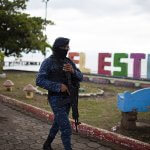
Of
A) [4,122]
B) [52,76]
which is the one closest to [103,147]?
[52,76]

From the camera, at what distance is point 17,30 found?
76.8 ft

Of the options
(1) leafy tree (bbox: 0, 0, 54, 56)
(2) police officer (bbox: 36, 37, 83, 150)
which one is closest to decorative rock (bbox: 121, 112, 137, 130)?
(2) police officer (bbox: 36, 37, 83, 150)

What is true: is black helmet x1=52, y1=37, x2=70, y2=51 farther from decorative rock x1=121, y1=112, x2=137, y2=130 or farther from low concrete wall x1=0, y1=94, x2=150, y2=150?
decorative rock x1=121, y1=112, x2=137, y2=130

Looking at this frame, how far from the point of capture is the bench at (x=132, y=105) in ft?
23.7

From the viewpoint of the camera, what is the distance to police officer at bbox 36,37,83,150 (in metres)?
5.14

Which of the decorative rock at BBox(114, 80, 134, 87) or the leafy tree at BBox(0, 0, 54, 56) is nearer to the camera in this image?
the decorative rock at BBox(114, 80, 134, 87)

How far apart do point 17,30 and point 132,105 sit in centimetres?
1739

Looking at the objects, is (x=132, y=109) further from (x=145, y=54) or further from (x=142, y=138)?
(x=145, y=54)

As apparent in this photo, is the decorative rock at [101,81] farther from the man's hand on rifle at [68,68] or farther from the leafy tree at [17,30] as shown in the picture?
the man's hand on rifle at [68,68]

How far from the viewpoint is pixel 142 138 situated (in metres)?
6.73

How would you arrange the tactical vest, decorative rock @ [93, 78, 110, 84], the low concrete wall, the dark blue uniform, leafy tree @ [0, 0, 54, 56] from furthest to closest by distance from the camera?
leafy tree @ [0, 0, 54, 56] < decorative rock @ [93, 78, 110, 84] < the low concrete wall < the tactical vest < the dark blue uniform

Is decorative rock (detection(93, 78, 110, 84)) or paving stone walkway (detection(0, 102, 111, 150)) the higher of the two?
decorative rock (detection(93, 78, 110, 84))

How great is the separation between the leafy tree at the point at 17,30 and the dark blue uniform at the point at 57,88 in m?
18.2

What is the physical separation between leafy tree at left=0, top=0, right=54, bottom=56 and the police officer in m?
18.1
